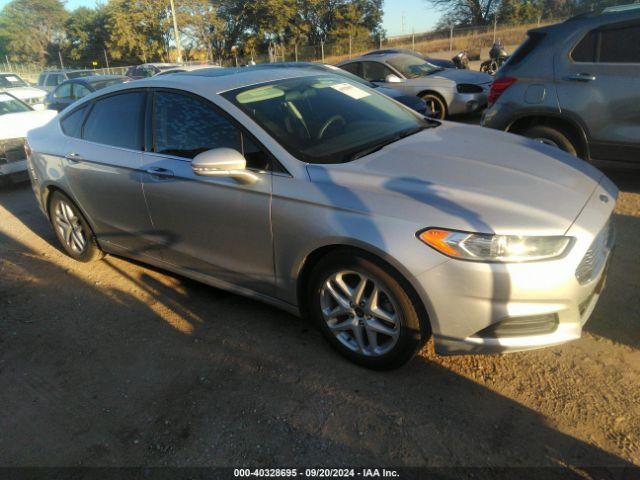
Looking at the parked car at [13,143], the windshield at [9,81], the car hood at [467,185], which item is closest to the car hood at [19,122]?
the parked car at [13,143]

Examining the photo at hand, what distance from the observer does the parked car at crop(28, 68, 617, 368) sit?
7.61 ft

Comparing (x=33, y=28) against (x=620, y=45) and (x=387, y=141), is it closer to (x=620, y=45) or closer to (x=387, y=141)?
(x=620, y=45)

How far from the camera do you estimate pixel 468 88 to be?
30.4 ft

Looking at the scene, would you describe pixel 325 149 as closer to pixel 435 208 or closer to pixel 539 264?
pixel 435 208

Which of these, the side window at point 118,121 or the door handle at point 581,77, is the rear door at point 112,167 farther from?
the door handle at point 581,77

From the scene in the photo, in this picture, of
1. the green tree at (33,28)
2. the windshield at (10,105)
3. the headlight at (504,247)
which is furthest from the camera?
the green tree at (33,28)

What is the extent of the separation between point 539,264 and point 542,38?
3758 mm

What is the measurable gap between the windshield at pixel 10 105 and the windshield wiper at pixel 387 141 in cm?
775

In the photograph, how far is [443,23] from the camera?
45.3 metres

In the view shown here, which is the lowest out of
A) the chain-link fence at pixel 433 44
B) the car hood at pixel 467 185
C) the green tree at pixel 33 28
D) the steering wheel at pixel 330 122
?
the car hood at pixel 467 185

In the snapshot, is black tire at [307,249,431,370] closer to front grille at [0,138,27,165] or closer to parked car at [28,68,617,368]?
parked car at [28,68,617,368]

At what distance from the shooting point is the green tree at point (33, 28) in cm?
6881

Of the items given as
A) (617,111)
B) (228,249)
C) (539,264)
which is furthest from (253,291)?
(617,111)

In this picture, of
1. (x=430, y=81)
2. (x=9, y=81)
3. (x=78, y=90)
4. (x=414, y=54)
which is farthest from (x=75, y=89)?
(x=9, y=81)
